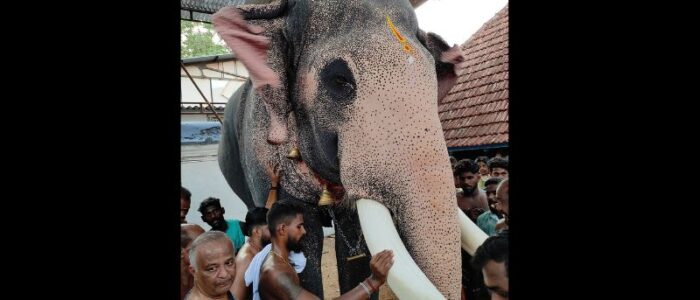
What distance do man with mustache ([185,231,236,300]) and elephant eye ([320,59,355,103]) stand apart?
0.65 meters

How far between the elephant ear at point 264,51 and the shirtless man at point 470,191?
1.14 m

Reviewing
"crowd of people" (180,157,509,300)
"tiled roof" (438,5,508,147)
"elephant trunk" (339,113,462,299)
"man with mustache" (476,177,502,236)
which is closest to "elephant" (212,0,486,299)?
"elephant trunk" (339,113,462,299)

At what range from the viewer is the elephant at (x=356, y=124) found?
1.60 m

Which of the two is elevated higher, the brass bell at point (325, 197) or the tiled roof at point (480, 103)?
the tiled roof at point (480, 103)

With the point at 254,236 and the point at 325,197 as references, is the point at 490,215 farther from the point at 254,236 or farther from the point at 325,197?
the point at 254,236

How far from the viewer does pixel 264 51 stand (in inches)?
80.1

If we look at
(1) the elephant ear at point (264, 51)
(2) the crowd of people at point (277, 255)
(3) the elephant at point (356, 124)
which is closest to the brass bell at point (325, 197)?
(3) the elephant at point (356, 124)

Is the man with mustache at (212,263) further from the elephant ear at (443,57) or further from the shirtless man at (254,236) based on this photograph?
the elephant ear at (443,57)

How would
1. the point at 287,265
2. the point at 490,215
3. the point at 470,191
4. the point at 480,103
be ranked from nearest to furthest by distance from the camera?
the point at 287,265, the point at 490,215, the point at 470,191, the point at 480,103

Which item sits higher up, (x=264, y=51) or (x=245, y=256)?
(x=264, y=51)

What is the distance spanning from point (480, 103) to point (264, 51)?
2021 millimetres

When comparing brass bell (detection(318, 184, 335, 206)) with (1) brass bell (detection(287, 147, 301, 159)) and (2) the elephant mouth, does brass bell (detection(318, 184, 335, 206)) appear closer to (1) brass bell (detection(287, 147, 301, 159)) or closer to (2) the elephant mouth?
(1) brass bell (detection(287, 147, 301, 159))

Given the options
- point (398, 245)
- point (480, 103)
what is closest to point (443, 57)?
point (398, 245)
